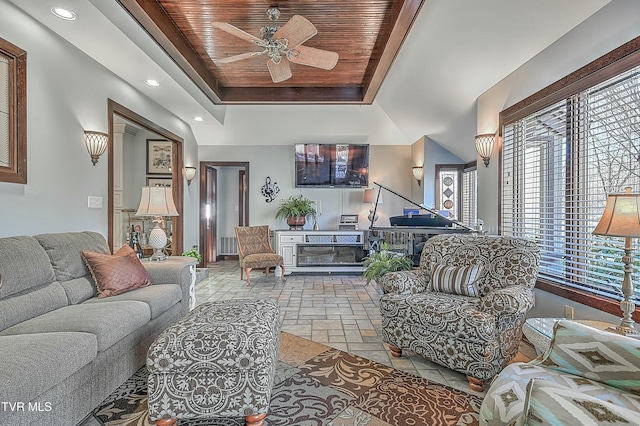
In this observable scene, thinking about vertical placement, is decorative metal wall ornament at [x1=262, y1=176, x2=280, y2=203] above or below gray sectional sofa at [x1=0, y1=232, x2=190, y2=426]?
above

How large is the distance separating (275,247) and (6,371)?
4934 millimetres

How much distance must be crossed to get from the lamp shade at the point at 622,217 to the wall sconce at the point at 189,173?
548 centimetres

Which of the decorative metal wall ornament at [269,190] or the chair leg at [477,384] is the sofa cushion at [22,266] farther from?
the decorative metal wall ornament at [269,190]

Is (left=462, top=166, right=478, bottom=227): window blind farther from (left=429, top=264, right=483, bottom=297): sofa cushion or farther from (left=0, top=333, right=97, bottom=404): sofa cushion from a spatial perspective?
(left=0, top=333, right=97, bottom=404): sofa cushion

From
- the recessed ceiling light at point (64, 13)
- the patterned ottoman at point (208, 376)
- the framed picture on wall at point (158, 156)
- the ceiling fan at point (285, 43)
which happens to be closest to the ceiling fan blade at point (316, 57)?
the ceiling fan at point (285, 43)

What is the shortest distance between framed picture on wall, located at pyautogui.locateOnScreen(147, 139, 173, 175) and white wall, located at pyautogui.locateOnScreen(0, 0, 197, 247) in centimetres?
268

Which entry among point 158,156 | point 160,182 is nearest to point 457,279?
point 160,182

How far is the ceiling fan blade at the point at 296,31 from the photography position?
246cm

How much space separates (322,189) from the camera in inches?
255

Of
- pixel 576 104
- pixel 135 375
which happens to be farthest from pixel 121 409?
pixel 576 104

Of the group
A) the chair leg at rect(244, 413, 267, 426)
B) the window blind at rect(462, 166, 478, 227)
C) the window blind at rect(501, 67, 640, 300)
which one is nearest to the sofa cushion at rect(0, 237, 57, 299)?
the chair leg at rect(244, 413, 267, 426)

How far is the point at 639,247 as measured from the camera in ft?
6.61

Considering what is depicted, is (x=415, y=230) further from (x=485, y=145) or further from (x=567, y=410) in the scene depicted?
(x=567, y=410)

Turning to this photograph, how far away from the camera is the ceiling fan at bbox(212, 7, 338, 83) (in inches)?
100.0
